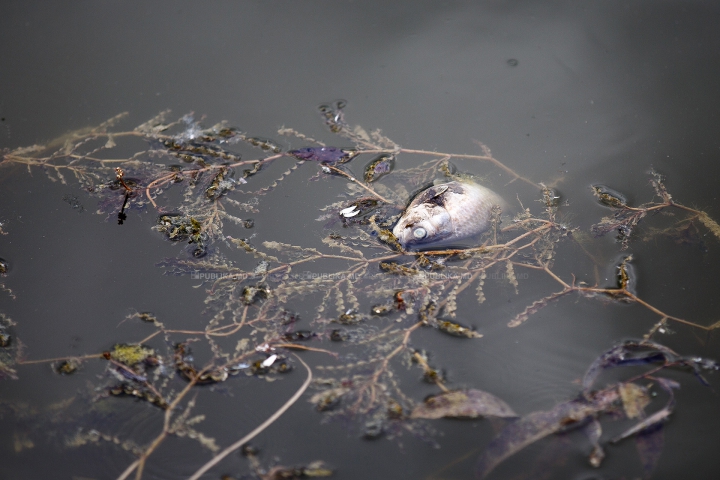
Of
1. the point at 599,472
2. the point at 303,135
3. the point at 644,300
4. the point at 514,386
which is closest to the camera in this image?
the point at 599,472

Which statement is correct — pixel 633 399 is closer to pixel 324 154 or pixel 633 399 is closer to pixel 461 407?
pixel 461 407

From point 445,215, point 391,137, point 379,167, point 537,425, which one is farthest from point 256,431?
point 391,137

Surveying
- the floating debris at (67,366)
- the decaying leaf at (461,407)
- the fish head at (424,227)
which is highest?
the fish head at (424,227)

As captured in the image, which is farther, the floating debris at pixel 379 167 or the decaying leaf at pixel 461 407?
the floating debris at pixel 379 167

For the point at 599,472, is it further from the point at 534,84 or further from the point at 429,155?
the point at 534,84

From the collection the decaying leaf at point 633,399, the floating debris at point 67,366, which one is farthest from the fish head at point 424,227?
the floating debris at point 67,366

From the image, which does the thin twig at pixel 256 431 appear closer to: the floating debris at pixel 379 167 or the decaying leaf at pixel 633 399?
the floating debris at pixel 379 167

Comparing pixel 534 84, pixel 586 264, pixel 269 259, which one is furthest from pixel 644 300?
pixel 269 259
